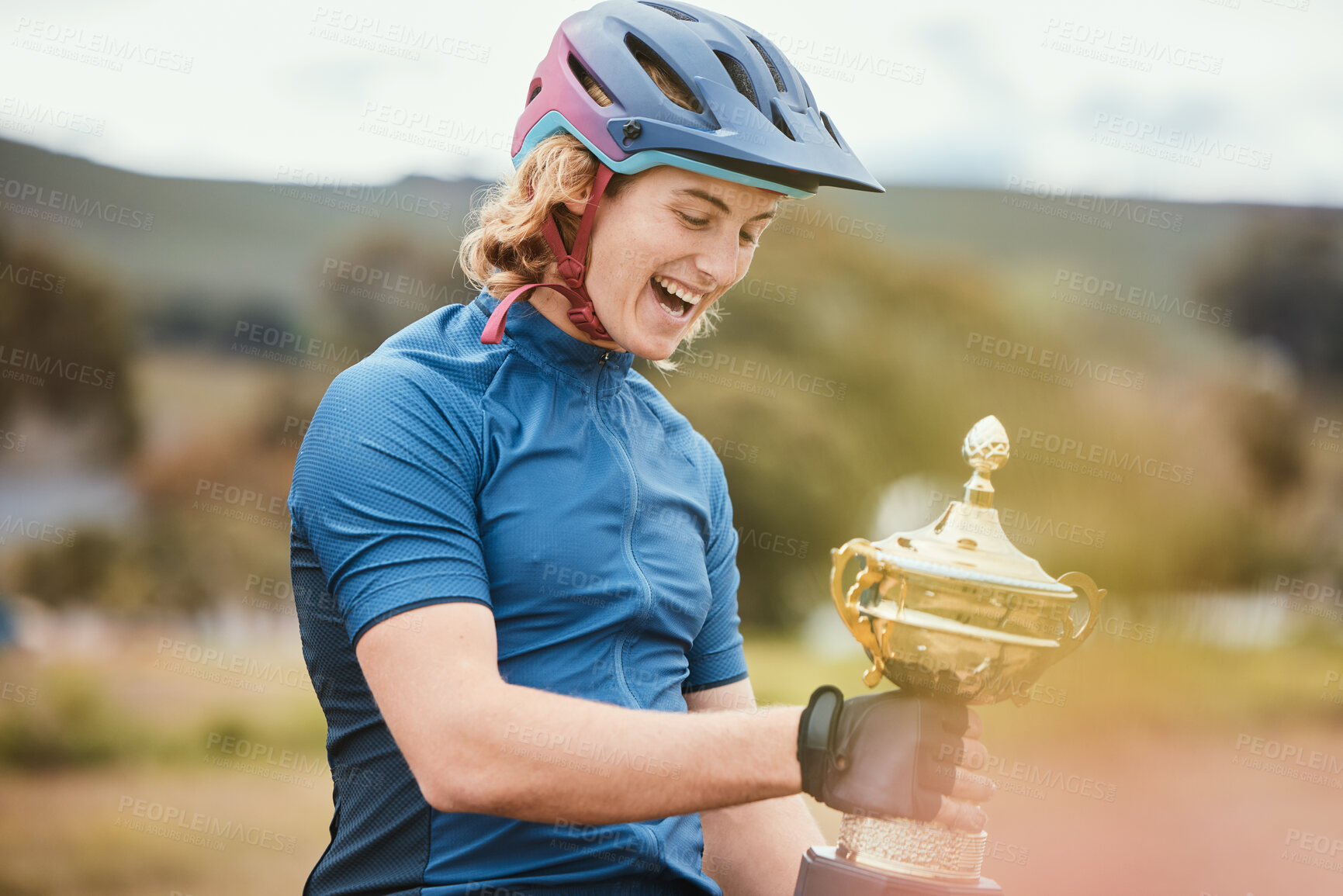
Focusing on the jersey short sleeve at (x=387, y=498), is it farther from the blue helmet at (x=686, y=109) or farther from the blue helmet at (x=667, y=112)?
the blue helmet at (x=686, y=109)

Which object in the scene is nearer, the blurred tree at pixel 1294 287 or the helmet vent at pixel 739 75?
the helmet vent at pixel 739 75

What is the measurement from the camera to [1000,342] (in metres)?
5.57

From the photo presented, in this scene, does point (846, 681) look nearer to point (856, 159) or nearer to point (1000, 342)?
point (1000, 342)

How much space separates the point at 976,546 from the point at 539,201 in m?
0.81

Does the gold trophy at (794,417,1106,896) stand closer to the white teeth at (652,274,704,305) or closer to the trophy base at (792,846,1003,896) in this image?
the trophy base at (792,846,1003,896)

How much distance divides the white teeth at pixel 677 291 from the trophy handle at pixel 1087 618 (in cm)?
64

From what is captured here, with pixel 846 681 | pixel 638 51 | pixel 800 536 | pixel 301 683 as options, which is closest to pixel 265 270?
pixel 301 683

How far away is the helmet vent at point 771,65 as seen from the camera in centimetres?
185

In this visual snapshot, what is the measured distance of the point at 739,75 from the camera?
70.4 inches

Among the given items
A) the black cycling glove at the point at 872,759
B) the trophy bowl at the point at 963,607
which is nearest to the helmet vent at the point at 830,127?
the trophy bowl at the point at 963,607

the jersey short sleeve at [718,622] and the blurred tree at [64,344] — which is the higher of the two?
the blurred tree at [64,344]

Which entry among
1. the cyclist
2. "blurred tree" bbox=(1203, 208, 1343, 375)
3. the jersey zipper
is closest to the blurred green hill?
"blurred tree" bbox=(1203, 208, 1343, 375)

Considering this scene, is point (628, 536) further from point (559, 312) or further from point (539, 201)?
point (539, 201)

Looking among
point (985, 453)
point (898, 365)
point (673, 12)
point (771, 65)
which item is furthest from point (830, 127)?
point (898, 365)
